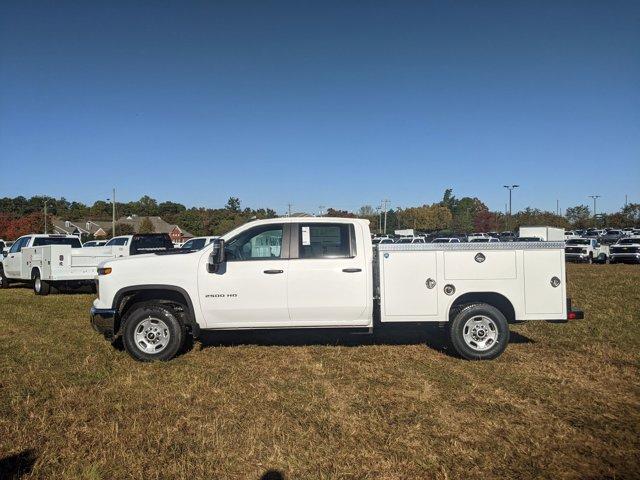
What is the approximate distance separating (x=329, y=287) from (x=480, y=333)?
2114mm

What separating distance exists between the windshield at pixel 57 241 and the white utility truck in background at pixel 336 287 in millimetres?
12102

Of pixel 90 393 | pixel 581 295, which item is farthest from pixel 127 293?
pixel 581 295

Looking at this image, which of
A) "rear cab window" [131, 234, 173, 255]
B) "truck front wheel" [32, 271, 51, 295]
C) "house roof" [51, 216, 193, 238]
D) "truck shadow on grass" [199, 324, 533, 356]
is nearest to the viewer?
"truck shadow on grass" [199, 324, 533, 356]

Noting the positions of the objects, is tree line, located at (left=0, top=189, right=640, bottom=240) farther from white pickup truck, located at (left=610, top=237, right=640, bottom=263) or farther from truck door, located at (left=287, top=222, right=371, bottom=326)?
truck door, located at (left=287, top=222, right=371, bottom=326)

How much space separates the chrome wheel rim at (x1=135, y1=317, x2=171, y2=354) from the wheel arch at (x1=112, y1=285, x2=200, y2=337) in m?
0.29

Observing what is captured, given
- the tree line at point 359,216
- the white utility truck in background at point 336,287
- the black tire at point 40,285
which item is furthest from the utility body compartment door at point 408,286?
the tree line at point 359,216

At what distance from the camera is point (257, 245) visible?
698 centimetres

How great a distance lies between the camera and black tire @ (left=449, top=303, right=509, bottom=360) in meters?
6.76

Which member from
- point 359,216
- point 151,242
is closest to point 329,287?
point 151,242

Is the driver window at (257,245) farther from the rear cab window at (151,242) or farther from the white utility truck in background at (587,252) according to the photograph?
the white utility truck in background at (587,252)

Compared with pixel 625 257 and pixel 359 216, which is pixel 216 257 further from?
pixel 359 216

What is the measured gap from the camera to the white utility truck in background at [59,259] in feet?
48.0

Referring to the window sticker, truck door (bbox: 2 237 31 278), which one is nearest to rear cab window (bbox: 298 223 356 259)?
the window sticker

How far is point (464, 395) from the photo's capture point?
5.44 metres
